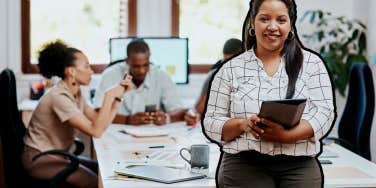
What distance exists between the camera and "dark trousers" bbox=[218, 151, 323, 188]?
6.51 ft

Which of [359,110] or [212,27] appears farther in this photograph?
[212,27]

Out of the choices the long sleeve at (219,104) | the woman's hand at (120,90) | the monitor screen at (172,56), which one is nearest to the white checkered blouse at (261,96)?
the long sleeve at (219,104)

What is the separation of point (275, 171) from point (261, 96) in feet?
0.74

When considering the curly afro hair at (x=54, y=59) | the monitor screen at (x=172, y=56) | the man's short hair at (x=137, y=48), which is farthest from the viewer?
the monitor screen at (x=172, y=56)

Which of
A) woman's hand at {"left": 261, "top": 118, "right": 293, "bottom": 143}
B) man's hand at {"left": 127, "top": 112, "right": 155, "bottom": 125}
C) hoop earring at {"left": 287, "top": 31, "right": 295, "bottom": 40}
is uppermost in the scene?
hoop earring at {"left": 287, "top": 31, "right": 295, "bottom": 40}

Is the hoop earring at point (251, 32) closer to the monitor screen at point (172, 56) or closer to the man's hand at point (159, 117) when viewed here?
the man's hand at point (159, 117)

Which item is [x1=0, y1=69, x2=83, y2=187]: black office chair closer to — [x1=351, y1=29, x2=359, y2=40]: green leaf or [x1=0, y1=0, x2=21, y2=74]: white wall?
[x1=0, y1=0, x2=21, y2=74]: white wall

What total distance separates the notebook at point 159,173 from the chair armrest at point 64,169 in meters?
0.76

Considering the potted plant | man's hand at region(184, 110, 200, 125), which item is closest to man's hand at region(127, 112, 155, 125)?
man's hand at region(184, 110, 200, 125)

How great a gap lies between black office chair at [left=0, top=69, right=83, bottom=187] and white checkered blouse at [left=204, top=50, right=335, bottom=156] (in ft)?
5.07

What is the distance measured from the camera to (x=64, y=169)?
3.42 m

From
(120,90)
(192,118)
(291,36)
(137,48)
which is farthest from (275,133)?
(137,48)

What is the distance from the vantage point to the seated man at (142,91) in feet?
13.8

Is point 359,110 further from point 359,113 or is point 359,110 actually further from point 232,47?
point 232,47
